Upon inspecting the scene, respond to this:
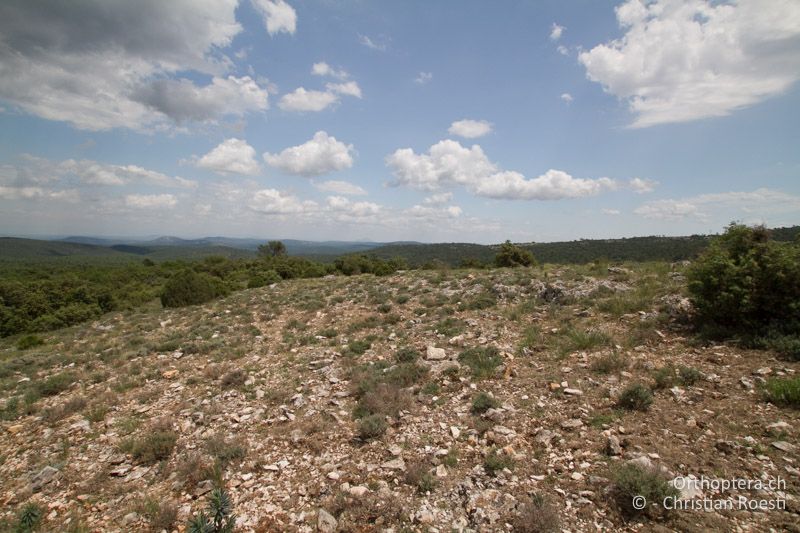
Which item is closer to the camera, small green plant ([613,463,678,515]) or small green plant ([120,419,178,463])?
small green plant ([613,463,678,515])

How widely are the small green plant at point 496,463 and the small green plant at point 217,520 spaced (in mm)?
3422

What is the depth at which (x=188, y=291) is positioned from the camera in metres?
22.6

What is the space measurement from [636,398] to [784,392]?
1.95m

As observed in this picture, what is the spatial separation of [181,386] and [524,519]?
882 cm

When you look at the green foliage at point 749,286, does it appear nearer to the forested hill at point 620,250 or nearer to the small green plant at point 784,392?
the small green plant at point 784,392

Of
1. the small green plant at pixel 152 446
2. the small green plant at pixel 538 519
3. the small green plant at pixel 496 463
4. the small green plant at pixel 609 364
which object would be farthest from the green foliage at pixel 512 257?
the small green plant at pixel 152 446

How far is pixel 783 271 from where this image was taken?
7.20m

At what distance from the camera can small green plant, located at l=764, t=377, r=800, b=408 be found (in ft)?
16.5

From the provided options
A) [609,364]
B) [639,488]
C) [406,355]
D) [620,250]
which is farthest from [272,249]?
[620,250]

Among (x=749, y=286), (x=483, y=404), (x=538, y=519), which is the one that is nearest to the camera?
(x=538, y=519)

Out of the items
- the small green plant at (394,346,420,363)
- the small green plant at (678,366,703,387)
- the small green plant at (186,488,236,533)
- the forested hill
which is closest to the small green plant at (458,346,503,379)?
the small green plant at (394,346,420,363)

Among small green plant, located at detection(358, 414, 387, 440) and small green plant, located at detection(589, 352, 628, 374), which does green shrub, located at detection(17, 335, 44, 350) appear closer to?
small green plant, located at detection(358, 414, 387, 440)

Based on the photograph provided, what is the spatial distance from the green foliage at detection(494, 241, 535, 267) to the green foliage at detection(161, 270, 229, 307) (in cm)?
2257

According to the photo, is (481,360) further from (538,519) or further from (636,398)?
(538,519)
